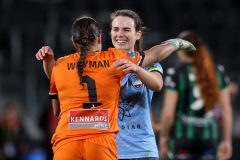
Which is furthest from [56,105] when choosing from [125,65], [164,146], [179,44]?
[164,146]

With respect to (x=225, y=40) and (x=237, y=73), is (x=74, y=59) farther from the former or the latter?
(x=225, y=40)

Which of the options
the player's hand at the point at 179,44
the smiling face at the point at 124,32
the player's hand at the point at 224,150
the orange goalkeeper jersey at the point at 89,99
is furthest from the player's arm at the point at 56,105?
the player's hand at the point at 224,150

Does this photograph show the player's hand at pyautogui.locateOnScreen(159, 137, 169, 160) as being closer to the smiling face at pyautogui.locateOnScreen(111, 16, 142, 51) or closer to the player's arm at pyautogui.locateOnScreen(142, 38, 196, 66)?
the smiling face at pyautogui.locateOnScreen(111, 16, 142, 51)

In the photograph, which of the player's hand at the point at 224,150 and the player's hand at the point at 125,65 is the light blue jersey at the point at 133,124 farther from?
the player's hand at the point at 224,150

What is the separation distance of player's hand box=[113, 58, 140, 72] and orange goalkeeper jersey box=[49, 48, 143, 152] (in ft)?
0.35

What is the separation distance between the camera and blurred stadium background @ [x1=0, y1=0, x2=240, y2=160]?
12211mm

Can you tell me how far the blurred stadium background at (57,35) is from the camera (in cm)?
1221

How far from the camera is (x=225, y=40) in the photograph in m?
14.2

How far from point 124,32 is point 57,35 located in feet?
26.2

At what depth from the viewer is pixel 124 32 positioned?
5.25m

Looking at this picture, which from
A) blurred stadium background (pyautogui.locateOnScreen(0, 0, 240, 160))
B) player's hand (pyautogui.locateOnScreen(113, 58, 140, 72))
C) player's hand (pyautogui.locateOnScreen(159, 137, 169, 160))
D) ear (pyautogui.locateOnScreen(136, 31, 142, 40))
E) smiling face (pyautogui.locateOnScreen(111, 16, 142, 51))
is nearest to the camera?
player's hand (pyautogui.locateOnScreen(113, 58, 140, 72))

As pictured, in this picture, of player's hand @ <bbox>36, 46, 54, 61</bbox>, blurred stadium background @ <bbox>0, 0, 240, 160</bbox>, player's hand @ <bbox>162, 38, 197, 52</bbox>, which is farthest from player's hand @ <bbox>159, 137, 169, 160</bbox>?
blurred stadium background @ <bbox>0, 0, 240, 160</bbox>

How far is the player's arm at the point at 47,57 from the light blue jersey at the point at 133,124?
652 mm

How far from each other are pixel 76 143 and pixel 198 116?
8.62 ft
